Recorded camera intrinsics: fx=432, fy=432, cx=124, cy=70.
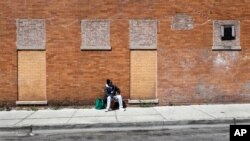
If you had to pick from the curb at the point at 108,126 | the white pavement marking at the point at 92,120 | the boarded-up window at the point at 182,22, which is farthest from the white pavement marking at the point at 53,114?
the boarded-up window at the point at 182,22

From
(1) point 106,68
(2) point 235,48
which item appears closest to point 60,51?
(1) point 106,68

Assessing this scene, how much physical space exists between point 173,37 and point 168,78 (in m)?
1.61

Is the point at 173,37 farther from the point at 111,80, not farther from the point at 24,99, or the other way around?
the point at 24,99

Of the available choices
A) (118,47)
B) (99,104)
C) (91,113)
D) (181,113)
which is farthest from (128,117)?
(118,47)

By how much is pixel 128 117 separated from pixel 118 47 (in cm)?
344

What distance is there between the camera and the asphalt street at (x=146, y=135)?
11352 mm

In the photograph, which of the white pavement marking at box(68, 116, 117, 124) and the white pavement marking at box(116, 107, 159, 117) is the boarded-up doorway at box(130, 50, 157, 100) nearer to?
the white pavement marking at box(116, 107, 159, 117)

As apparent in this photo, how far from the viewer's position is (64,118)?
1428 centimetres

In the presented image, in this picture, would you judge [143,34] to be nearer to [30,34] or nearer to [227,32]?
[227,32]

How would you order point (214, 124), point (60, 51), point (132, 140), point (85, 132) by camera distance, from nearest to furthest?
point (132, 140), point (85, 132), point (214, 124), point (60, 51)

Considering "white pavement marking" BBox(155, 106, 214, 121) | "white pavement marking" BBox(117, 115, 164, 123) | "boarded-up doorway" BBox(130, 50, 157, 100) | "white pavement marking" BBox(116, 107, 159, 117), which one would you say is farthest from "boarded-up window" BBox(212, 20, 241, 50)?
"white pavement marking" BBox(117, 115, 164, 123)

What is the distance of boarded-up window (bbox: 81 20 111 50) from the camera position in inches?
655

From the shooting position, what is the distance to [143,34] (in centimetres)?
1678

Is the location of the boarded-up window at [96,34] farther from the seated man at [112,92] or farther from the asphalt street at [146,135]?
the asphalt street at [146,135]
